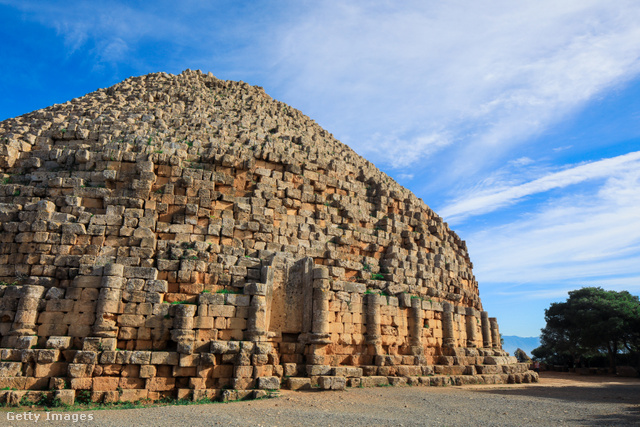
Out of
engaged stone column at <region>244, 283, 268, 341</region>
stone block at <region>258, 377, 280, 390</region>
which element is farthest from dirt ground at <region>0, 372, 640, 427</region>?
engaged stone column at <region>244, 283, 268, 341</region>

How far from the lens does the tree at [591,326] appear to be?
31266 millimetres

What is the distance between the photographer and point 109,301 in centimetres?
1156

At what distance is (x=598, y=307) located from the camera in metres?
33.8

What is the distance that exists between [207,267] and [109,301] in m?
2.85

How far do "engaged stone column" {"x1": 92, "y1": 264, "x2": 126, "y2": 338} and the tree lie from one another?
108ft

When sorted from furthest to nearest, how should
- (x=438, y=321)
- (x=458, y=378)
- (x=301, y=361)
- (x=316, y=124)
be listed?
(x=316, y=124), (x=438, y=321), (x=458, y=378), (x=301, y=361)

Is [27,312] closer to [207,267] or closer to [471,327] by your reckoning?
[207,267]

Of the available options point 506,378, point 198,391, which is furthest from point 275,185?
point 506,378

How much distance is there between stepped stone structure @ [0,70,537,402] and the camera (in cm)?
1142

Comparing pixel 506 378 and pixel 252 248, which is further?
pixel 506 378

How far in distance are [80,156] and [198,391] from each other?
9142 millimetres

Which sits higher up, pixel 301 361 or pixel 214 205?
pixel 214 205

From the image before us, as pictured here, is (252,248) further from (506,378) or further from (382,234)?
(506,378)

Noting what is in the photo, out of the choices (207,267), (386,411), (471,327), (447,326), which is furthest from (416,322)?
(207,267)
